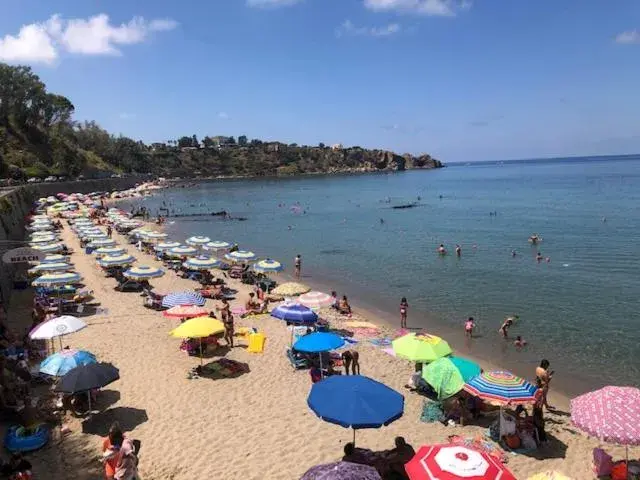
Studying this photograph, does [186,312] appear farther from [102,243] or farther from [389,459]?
[102,243]

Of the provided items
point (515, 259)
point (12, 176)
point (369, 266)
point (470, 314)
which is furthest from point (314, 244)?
point (12, 176)

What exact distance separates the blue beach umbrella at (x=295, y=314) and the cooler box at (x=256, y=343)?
114 cm

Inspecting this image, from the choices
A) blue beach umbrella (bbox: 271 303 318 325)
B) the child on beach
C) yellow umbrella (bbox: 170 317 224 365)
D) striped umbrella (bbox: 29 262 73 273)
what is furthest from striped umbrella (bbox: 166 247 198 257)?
the child on beach

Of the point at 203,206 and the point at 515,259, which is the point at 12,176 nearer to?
the point at 203,206

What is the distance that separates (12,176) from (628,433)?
79.1m

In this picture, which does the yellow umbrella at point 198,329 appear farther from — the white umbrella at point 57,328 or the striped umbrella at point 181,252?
the striped umbrella at point 181,252

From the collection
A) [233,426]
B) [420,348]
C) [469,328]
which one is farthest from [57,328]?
[469,328]

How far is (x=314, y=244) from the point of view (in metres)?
44.5

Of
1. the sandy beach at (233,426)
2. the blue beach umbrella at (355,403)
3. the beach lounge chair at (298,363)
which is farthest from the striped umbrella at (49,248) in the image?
the blue beach umbrella at (355,403)

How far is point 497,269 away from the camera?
31375 mm

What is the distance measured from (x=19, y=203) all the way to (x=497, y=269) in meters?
40.0

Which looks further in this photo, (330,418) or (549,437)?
(549,437)

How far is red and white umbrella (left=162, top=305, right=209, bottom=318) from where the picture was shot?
50.9 feet

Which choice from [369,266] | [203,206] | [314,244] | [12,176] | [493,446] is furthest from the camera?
[203,206]
